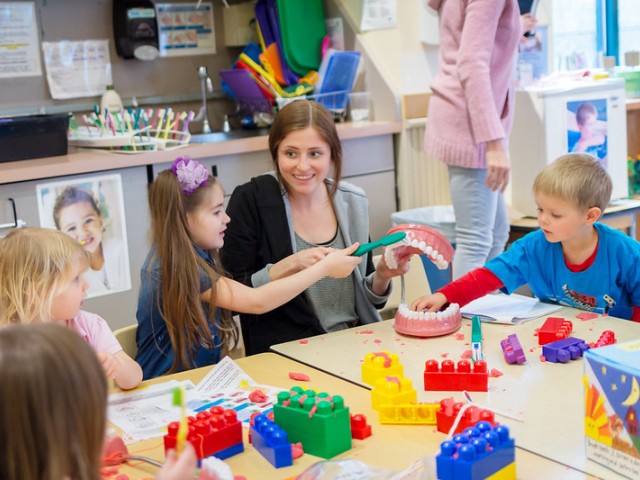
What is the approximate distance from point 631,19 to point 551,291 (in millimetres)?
2798

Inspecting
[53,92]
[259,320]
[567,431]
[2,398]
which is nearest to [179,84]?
[53,92]

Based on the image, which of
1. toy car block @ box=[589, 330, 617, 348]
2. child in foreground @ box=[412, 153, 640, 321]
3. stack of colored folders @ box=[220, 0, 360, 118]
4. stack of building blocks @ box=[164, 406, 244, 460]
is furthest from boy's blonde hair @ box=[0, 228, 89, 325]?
stack of colored folders @ box=[220, 0, 360, 118]

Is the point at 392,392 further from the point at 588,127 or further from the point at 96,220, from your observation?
the point at 588,127

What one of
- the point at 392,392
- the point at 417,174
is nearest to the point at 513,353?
the point at 392,392

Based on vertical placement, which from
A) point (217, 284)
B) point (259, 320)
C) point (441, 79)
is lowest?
point (259, 320)

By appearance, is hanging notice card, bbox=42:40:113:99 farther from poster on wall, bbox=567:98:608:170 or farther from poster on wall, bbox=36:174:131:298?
poster on wall, bbox=567:98:608:170

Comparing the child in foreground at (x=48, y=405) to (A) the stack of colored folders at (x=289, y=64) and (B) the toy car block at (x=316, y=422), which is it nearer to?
(B) the toy car block at (x=316, y=422)

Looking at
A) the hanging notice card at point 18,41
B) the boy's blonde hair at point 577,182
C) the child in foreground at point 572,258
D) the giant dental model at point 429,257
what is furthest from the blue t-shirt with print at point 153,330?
the hanging notice card at point 18,41

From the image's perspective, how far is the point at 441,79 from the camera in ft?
8.89

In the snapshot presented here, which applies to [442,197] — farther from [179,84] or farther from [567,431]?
[567,431]

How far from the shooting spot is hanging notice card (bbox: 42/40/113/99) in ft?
10.6

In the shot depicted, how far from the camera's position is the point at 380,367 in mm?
1492

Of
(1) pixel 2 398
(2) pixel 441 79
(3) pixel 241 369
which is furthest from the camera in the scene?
(2) pixel 441 79

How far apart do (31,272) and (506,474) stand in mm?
842
